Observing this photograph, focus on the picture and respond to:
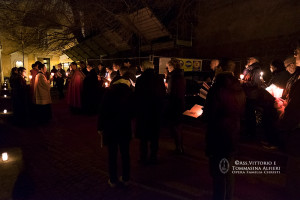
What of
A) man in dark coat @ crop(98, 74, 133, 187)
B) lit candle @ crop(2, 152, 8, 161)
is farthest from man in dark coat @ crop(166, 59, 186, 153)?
lit candle @ crop(2, 152, 8, 161)

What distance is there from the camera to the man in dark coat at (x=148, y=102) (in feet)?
13.8

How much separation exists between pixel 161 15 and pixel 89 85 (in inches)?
309

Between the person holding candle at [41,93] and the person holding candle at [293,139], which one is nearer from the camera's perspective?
→ the person holding candle at [293,139]

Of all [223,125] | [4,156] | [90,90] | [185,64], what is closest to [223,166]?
[223,125]

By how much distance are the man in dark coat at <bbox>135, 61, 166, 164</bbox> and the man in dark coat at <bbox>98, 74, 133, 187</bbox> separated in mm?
658

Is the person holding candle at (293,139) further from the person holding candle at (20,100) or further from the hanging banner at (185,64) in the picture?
the person holding candle at (20,100)

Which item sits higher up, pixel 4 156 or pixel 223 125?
pixel 223 125

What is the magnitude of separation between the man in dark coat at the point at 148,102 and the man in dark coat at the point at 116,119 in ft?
2.16

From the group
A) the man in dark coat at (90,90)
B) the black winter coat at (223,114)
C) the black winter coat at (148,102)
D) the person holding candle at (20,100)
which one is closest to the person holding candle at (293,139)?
the black winter coat at (223,114)

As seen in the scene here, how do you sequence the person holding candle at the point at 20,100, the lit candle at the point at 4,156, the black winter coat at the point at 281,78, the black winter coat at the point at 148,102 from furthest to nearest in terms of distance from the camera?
the person holding candle at the point at 20,100, the black winter coat at the point at 281,78, the lit candle at the point at 4,156, the black winter coat at the point at 148,102

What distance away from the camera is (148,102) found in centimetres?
425

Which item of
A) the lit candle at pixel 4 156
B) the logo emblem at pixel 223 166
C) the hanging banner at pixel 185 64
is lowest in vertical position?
the lit candle at pixel 4 156

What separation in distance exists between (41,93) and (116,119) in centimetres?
495

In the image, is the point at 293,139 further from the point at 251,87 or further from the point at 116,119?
the point at 251,87
